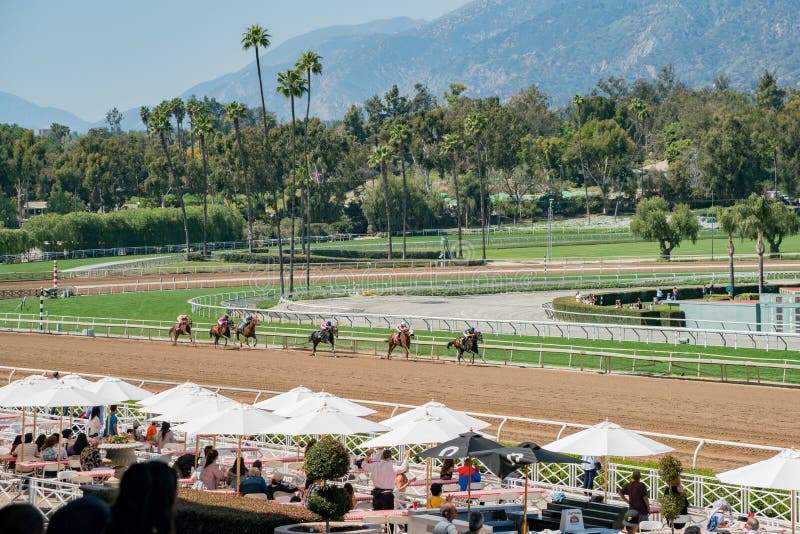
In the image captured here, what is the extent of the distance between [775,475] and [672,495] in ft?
3.34

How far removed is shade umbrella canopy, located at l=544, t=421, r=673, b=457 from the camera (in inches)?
460

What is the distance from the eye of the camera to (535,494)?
42.6 feet

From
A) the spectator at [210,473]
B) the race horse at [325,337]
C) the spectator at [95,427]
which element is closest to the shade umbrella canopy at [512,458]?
the spectator at [210,473]

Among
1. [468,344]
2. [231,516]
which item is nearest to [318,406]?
[231,516]

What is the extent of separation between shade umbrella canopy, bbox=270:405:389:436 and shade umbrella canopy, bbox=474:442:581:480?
8.63 ft

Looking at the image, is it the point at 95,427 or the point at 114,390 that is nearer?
the point at 114,390

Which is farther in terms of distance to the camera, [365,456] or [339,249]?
[339,249]

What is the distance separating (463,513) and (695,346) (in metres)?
Result: 19.4

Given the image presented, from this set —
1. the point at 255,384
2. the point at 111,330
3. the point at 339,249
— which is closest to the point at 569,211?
the point at 339,249

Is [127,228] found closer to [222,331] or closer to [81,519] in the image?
[222,331]

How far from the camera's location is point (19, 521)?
135 inches

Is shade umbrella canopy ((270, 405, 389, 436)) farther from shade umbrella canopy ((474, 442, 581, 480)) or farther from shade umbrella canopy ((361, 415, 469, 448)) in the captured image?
shade umbrella canopy ((474, 442, 581, 480))

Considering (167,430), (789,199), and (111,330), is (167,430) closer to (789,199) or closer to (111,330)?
(111,330)

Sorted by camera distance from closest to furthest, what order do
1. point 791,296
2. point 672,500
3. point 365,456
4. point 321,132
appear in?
point 672,500
point 365,456
point 791,296
point 321,132
